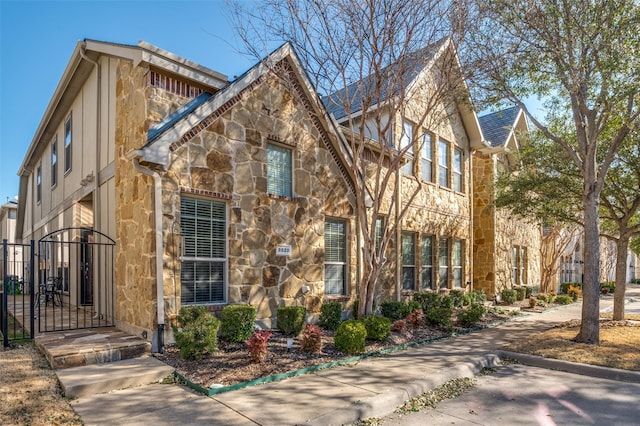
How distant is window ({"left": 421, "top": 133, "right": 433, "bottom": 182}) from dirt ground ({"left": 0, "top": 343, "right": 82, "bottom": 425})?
12.0 meters

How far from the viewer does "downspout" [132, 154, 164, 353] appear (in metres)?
7.05

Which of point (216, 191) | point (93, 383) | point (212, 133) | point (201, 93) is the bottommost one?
point (93, 383)

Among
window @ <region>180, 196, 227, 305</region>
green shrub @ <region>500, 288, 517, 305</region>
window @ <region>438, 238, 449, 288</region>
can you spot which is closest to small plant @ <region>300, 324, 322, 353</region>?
window @ <region>180, 196, 227, 305</region>

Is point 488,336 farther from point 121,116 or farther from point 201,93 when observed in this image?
point 121,116

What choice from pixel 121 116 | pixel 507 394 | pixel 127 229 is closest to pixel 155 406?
pixel 127 229

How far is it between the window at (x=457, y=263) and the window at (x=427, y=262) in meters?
1.76

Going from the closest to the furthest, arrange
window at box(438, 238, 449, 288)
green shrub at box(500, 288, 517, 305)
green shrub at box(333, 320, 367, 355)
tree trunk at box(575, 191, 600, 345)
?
green shrub at box(333, 320, 367, 355), tree trunk at box(575, 191, 600, 345), window at box(438, 238, 449, 288), green shrub at box(500, 288, 517, 305)

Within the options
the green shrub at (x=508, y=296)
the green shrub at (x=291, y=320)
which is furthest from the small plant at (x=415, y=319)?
the green shrub at (x=508, y=296)

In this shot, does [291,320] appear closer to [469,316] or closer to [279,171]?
[279,171]

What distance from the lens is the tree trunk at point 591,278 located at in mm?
9000

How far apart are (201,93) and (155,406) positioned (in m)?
6.08

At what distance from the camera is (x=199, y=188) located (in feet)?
26.1

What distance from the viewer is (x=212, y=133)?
8242mm

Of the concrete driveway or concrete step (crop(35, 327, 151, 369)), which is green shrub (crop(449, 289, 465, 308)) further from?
concrete step (crop(35, 327, 151, 369))
